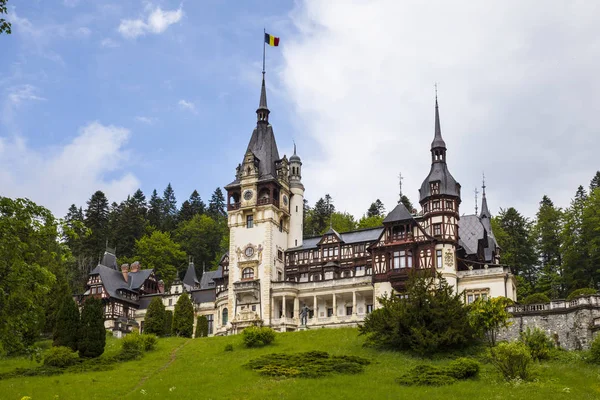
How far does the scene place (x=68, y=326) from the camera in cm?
5300

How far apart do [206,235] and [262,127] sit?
3638 cm

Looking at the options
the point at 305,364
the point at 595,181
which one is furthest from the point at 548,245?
the point at 305,364

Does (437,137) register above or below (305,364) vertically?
above

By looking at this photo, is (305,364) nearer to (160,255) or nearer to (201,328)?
(201,328)

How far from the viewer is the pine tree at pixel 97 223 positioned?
342 feet

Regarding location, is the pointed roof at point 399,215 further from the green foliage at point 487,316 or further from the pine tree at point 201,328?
the pine tree at point 201,328

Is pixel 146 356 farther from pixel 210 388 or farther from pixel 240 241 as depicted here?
pixel 240 241

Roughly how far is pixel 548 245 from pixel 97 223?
214 ft

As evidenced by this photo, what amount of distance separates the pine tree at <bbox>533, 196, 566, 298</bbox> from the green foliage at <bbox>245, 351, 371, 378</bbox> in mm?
41690

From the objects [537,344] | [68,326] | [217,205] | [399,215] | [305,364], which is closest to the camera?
[305,364]

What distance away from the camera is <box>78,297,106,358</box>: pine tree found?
51594mm

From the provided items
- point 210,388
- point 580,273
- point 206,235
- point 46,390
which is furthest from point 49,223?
point 206,235


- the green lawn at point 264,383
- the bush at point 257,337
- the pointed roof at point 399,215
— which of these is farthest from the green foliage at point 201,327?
the pointed roof at point 399,215

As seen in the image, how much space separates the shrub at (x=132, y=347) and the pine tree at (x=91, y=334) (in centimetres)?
173
